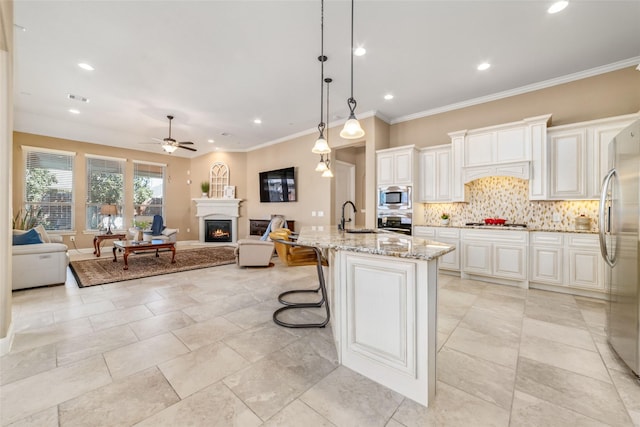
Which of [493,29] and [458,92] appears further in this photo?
[458,92]

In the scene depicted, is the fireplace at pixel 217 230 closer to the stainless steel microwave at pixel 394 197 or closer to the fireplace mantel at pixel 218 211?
the fireplace mantel at pixel 218 211

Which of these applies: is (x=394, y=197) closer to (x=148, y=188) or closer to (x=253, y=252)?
(x=253, y=252)

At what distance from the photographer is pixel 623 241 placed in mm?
1885

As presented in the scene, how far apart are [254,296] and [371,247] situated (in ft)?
7.34

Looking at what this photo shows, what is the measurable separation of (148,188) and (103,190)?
1.10 m

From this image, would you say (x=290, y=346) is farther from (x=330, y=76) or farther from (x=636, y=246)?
(x=330, y=76)

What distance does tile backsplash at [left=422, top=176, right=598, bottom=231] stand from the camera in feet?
12.1

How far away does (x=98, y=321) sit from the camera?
8.36 ft

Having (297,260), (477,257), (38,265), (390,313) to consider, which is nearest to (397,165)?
(477,257)

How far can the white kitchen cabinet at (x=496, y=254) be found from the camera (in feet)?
12.0

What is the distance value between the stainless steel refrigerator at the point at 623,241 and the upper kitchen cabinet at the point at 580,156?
5.22ft

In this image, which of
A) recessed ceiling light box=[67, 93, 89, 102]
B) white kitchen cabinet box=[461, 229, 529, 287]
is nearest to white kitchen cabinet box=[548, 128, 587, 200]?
white kitchen cabinet box=[461, 229, 529, 287]

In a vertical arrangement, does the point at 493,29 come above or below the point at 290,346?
above

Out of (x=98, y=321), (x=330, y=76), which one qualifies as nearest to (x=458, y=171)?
(x=330, y=76)
